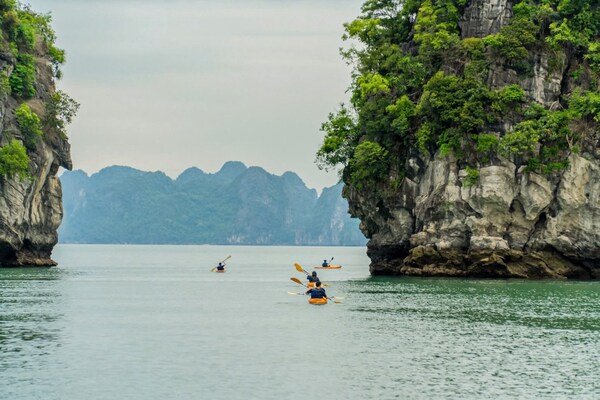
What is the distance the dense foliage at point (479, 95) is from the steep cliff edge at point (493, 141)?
0.29 feet

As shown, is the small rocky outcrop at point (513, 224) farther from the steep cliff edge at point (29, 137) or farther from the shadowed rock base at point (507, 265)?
the steep cliff edge at point (29, 137)

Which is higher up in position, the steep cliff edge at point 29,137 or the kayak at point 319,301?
the steep cliff edge at point 29,137

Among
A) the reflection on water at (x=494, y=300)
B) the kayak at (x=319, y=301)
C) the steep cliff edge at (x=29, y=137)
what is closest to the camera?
the reflection on water at (x=494, y=300)

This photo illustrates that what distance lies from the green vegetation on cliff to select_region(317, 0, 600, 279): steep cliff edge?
87.1ft

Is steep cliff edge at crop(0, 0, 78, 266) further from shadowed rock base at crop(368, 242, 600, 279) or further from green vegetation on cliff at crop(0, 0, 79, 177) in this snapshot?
shadowed rock base at crop(368, 242, 600, 279)

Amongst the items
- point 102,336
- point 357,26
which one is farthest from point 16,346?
point 357,26

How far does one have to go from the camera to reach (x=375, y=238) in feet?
221

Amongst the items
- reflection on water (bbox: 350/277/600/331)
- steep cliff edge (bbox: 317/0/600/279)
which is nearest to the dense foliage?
steep cliff edge (bbox: 317/0/600/279)

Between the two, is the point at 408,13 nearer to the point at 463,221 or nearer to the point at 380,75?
the point at 380,75

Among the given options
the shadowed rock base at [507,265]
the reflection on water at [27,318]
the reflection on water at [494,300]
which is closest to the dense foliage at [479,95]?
the shadowed rock base at [507,265]

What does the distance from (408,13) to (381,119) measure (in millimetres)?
10285

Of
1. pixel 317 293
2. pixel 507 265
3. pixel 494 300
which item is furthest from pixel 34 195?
pixel 494 300

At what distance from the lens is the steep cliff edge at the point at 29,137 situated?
65.3 metres

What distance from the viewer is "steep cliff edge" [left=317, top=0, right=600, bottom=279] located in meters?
57.3
